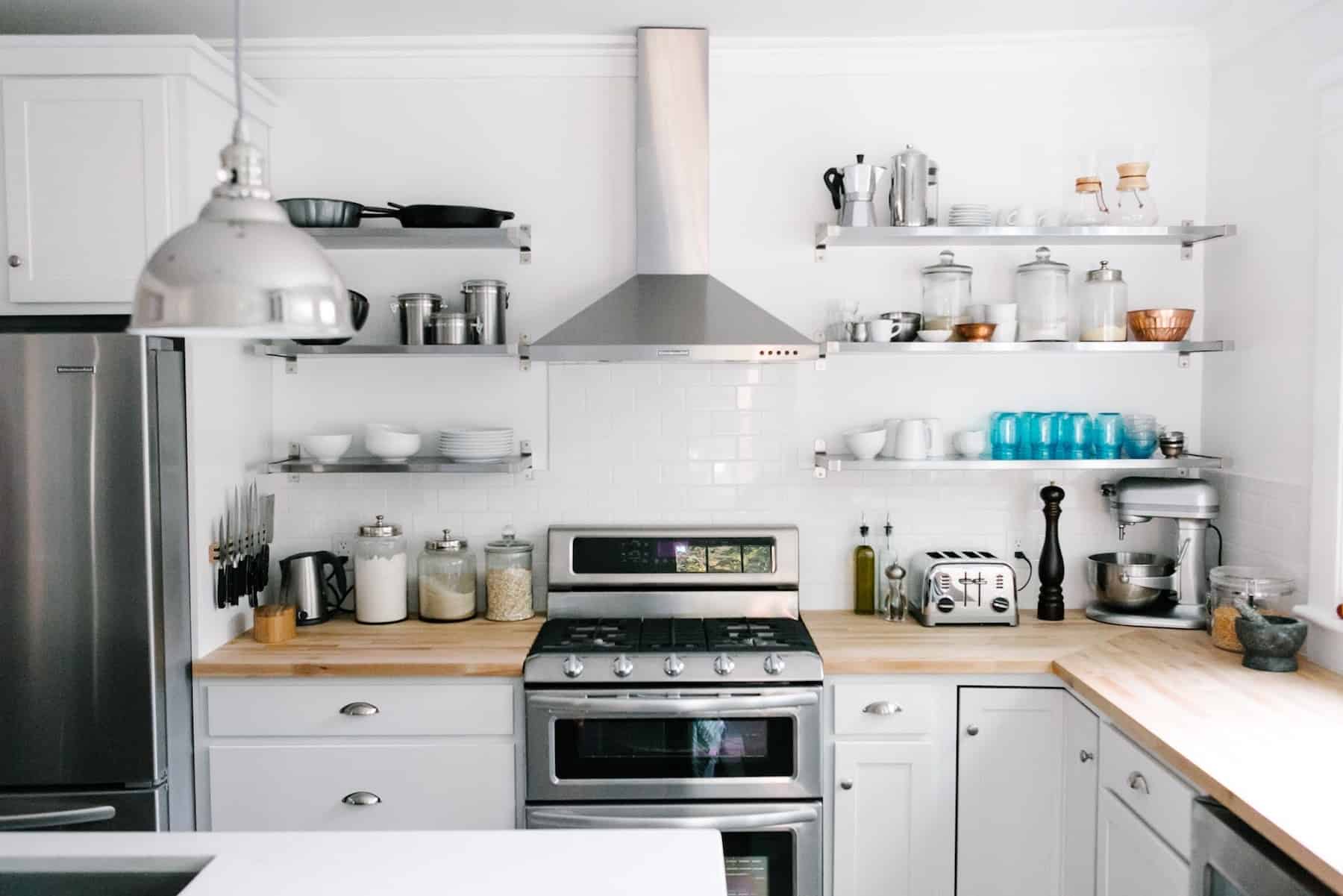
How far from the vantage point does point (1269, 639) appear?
2873 millimetres

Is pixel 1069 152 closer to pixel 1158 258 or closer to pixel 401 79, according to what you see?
pixel 1158 258

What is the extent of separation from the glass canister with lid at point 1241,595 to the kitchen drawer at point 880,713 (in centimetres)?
91

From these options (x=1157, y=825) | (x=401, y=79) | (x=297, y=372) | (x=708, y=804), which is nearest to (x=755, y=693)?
(x=708, y=804)

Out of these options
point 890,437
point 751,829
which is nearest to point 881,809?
point 751,829

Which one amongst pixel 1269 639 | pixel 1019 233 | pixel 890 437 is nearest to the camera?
pixel 1269 639

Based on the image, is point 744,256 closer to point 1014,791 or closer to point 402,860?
point 1014,791

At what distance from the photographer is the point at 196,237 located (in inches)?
52.6

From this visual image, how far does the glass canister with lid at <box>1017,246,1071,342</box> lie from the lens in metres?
3.49

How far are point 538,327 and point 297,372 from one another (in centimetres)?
88

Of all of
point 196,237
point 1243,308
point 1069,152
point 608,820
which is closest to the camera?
point 196,237

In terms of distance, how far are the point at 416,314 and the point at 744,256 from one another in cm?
115

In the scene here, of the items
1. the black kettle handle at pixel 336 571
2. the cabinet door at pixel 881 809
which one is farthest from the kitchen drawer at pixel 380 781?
the cabinet door at pixel 881 809

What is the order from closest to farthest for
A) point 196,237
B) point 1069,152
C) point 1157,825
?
point 196,237
point 1157,825
point 1069,152

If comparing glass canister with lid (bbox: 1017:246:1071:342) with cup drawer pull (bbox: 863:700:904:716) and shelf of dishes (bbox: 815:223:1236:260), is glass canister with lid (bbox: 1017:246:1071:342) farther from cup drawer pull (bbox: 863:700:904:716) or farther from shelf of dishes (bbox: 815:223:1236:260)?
cup drawer pull (bbox: 863:700:904:716)
